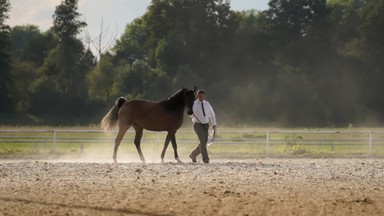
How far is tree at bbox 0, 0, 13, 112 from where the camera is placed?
6888 centimetres

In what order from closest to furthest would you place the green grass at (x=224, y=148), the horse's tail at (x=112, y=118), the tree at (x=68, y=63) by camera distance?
the horse's tail at (x=112, y=118) → the green grass at (x=224, y=148) → the tree at (x=68, y=63)

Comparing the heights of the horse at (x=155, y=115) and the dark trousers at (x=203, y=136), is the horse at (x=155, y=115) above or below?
above

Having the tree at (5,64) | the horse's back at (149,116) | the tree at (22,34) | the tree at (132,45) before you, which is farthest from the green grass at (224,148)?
the tree at (22,34)

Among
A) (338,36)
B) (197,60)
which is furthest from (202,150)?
(338,36)

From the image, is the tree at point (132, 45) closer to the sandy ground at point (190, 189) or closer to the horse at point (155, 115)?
the horse at point (155, 115)

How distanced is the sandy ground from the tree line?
4846 centimetres

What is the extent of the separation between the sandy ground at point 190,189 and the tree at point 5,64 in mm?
48550

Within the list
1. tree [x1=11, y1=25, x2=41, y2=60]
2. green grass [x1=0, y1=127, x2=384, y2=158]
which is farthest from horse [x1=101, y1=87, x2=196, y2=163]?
tree [x1=11, y1=25, x2=41, y2=60]

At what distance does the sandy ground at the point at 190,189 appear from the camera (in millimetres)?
13141

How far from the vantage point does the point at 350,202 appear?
561 inches

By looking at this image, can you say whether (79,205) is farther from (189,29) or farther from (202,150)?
(189,29)

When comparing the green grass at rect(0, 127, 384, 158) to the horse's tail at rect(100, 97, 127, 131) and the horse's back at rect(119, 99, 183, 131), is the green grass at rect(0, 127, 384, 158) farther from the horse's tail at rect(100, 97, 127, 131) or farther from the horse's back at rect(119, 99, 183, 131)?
the horse's back at rect(119, 99, 183, 131)

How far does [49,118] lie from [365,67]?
28122 millimetres

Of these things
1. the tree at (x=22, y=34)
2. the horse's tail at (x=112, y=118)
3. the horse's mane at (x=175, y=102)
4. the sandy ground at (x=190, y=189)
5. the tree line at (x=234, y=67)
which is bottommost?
the sandy ground at (x=190, y=189)
